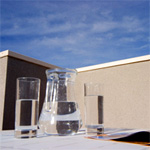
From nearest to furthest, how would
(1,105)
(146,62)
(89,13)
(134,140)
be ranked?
(134,140) < (1,105) < (146,62) < (89,13)

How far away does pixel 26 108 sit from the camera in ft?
1.32

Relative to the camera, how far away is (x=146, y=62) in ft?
4.67

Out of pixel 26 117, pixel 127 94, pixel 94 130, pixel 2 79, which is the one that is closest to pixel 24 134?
pixel 26 117

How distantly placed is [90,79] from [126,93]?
0.38 m

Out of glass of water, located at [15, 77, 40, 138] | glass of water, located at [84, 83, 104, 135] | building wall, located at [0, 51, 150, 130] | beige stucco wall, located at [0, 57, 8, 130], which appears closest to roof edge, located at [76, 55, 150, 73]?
building wall, located at [0, 51, 150, 130]

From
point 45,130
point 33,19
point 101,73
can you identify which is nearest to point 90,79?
point 101,73

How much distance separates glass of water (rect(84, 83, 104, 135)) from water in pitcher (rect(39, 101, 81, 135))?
0.12 ft

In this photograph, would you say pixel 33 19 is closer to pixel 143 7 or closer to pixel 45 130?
pixel 143 7

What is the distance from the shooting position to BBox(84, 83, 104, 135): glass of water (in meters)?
0.48

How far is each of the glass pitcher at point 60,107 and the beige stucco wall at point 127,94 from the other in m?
1.05

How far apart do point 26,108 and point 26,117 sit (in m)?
0.02

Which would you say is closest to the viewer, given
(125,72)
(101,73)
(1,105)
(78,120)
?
(78,120)

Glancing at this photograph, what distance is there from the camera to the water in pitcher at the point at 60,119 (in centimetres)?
43

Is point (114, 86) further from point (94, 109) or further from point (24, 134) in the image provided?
point (24, 134)
